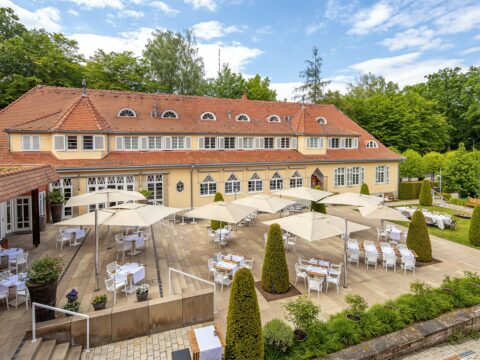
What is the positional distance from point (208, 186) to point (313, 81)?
3406 cm

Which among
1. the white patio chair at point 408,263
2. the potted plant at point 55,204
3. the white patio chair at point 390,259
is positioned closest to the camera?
the white patio chair at point 408,263

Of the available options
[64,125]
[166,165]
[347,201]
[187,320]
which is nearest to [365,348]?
[187,320]

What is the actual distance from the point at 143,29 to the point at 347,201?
120 ft

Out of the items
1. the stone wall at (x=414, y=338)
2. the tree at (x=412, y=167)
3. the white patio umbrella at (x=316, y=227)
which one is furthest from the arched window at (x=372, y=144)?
the stone wall at (x=414, y=338)

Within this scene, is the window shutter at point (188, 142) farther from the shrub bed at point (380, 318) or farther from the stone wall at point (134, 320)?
the shrub bed at point (380, 318)

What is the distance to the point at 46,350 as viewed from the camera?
677cm

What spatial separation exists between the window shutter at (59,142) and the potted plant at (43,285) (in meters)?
15.0

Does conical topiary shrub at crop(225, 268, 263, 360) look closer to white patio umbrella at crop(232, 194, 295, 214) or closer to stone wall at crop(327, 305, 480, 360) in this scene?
stone wall at crop(327, 305, 480, 360)

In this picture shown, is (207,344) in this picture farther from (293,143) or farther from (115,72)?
(115,72)

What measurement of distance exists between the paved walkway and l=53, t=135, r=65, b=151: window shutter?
889 inches

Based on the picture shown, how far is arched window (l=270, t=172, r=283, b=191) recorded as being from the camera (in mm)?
26531

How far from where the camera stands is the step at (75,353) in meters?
6.94

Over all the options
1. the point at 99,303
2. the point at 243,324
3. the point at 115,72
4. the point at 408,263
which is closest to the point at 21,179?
the point at 99,303

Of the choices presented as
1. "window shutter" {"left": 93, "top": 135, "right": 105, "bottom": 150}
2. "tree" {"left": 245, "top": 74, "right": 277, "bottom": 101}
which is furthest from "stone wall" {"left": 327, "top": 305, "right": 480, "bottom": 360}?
"tree" {"left": 245, "top": 74, "right": 277, "bottom": 101}
